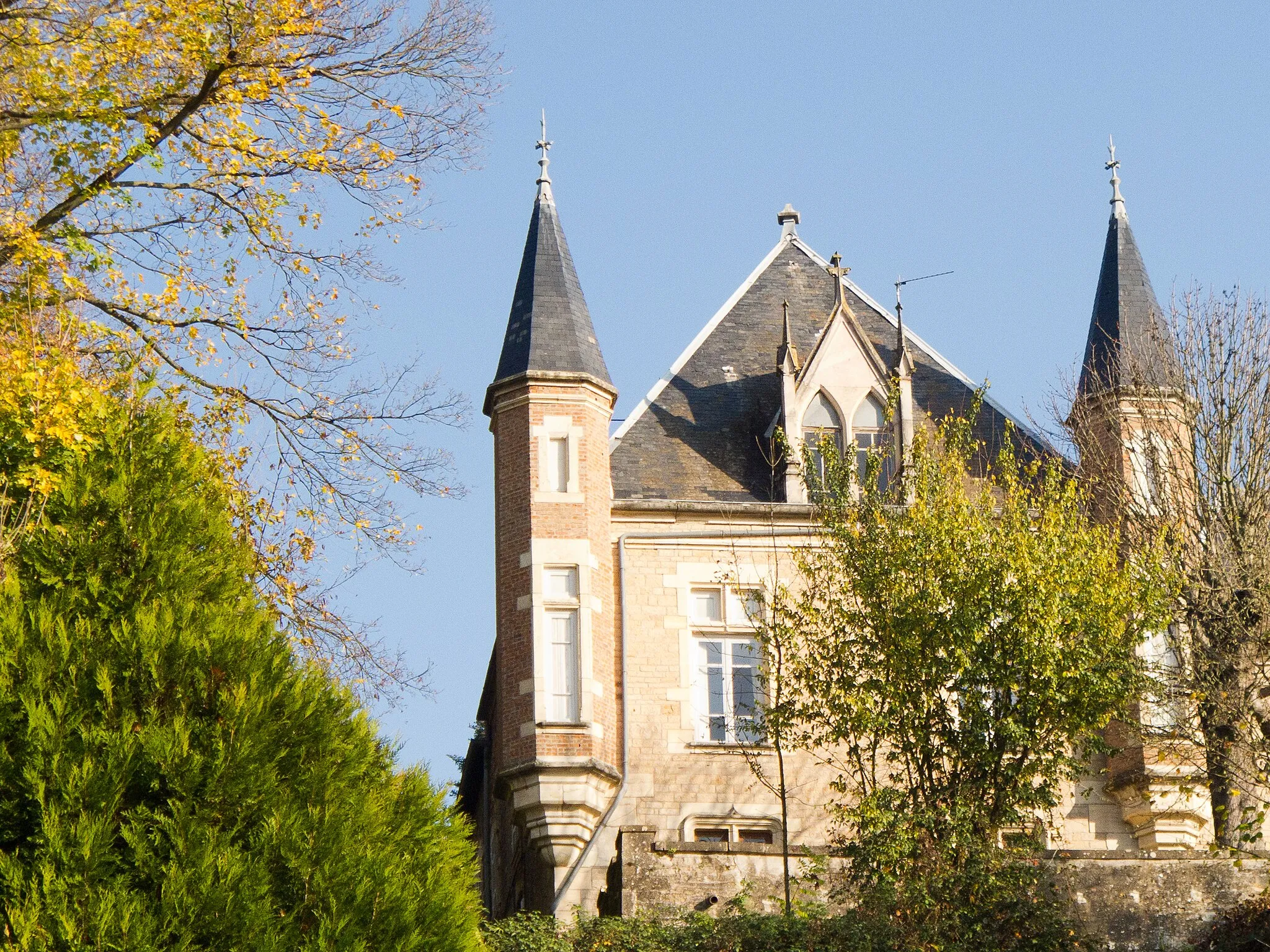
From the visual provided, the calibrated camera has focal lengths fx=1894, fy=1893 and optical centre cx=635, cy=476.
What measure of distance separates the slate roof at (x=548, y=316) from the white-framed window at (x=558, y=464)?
87cm

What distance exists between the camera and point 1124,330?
2420 cm

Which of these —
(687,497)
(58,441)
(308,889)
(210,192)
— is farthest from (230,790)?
(687,497)

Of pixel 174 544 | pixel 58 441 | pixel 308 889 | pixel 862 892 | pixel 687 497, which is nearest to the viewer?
pixel 308 889

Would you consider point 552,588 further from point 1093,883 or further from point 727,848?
point 1093,883

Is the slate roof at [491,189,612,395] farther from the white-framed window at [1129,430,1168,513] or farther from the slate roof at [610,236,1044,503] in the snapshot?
the white-framed window at [1129,430,1168,513]

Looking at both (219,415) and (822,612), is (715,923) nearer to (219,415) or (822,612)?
(822,612)

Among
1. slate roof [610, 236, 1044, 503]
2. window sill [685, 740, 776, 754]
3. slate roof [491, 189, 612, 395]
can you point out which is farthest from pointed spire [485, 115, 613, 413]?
window sill [685, 740, 776, 754]

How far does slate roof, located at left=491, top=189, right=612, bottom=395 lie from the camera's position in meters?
22.9

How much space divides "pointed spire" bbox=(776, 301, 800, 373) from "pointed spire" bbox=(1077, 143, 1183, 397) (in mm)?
3574

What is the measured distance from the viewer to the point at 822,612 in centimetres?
1862

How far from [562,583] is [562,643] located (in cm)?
72

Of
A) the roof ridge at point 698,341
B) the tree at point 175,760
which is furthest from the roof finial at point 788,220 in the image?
the tree at point 175,760

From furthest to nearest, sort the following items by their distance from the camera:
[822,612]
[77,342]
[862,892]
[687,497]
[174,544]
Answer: [687,497]
[822,612]
[862,892]
[77,342]
[174,544]

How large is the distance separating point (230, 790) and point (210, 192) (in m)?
6.94
